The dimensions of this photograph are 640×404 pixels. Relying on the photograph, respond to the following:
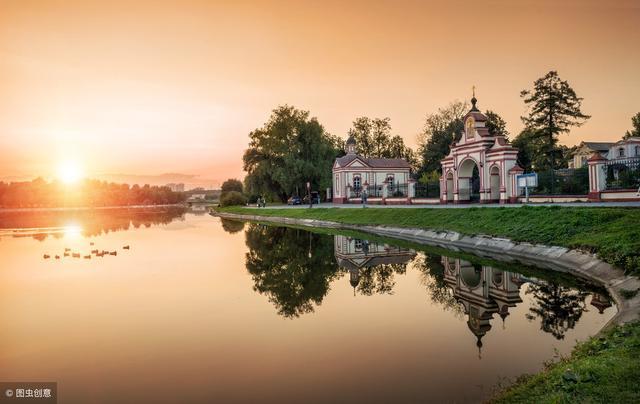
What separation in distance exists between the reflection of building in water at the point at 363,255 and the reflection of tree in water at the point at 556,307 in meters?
5.36

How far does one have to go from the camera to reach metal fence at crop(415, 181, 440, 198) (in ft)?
151

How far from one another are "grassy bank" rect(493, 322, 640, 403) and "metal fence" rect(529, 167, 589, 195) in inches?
996

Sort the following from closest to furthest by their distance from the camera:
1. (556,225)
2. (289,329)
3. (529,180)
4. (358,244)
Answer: (289,329) → (556,225) → (358,244) → (529,180)

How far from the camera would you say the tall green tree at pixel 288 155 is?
66188mm

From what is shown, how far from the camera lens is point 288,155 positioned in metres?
65.1

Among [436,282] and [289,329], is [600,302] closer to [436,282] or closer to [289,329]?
[436,282]

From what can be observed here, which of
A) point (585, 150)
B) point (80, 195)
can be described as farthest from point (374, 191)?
point (80, 195)

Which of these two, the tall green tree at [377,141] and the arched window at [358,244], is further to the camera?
the tall green tree at [377,141]

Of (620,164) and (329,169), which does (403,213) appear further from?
(329,169)

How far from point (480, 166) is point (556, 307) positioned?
28.1m

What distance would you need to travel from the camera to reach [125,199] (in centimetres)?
14875

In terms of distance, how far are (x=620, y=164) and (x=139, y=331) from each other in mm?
27559

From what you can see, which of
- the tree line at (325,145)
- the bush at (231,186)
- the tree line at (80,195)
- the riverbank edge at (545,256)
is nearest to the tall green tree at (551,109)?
the tree line at (325,145)

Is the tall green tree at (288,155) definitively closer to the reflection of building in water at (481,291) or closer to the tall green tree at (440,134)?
the tall green tree at (440,134)
